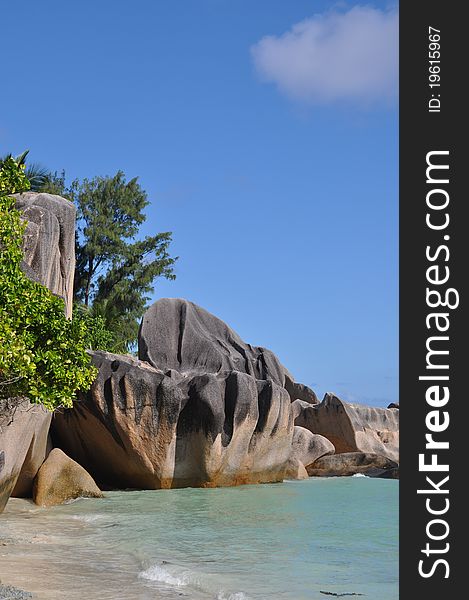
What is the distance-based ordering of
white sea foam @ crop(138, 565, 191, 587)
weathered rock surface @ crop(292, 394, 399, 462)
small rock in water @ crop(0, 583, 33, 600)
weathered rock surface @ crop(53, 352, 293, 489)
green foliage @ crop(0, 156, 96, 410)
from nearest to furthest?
1. small rock in water @ crop(0, 583, 33, 600)
2. white sea foam @ crop(138, 565, 191, 587)
3. green foliage @ crop(0, 156, 96, 410)
4. weathered rock surface @ crop(53, 352, 293, 489)
5. weathered rock surface @ crop(292, 394, 399, 462)

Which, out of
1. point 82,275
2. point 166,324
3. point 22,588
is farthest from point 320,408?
point 22,588

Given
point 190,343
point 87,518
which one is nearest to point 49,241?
point 87,518

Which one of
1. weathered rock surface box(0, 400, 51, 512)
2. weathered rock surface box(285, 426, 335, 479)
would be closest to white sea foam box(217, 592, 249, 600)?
weathered rock surface box(0, 400, 51, 512)

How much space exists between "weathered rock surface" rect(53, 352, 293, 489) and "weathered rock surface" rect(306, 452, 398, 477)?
593cm

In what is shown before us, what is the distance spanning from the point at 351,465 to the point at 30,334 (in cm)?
1788

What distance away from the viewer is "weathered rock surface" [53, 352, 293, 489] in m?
16.5

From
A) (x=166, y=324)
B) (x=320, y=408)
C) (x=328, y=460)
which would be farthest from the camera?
(x=320, y=408)

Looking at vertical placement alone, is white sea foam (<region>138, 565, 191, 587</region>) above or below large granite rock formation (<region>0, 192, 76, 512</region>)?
below

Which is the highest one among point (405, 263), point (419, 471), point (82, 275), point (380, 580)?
point (82, 275)

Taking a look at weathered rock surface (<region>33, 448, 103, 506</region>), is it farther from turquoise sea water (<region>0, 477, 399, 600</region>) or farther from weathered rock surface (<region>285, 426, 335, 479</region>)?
weathered rock surface (<region>285, 426, 335, 479</region>)

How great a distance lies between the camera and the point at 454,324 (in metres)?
5.81

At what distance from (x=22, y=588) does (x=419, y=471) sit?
3534 millimetres

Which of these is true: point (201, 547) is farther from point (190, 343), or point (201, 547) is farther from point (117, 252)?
point (117, 252)

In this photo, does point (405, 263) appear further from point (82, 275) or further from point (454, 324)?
point (82, 275)
